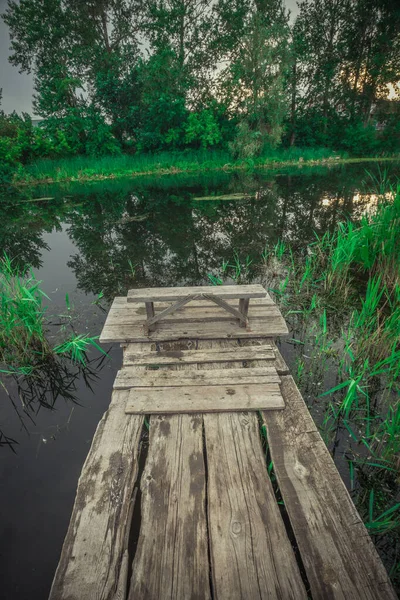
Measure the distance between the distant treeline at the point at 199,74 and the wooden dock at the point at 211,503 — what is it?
16.9 m

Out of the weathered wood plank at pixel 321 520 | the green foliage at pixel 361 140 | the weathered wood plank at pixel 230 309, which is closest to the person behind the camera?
the weathered wood plank at pixel 321 520

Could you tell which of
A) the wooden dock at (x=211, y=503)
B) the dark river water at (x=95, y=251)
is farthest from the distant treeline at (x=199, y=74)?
the wooden dock at (x=211, y=503)

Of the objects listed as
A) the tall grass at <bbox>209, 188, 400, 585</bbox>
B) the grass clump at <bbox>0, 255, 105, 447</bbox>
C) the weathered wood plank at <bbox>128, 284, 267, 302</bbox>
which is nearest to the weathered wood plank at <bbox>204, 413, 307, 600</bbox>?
the tall grass at <bbox>209, 188, 400, 585</bbox>

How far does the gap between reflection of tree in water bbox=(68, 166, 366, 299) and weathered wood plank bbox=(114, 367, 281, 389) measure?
2277 millimetres

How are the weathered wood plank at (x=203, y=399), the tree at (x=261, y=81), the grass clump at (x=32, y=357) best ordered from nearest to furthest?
the weathered wood plank at (x=203, y=399), the grass clump at (x=32, y=357), the tree at (x=261, y=81)

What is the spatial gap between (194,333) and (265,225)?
5191 millimetres

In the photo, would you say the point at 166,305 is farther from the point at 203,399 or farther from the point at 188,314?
the point at 203,399

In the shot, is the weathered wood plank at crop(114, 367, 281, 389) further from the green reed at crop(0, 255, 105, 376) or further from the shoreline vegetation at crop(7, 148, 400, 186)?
the shoreline vegetation at crop(7, 148, 400, 186)

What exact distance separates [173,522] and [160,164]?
17947 mm

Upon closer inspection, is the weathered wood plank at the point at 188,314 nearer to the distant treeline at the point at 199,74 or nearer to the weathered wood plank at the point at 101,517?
the weathered wood plank at the point at 101,517

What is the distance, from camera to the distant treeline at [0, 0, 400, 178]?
16547 millimetres

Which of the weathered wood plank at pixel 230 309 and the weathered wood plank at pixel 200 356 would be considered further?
the weathered wood plank at pixel 230 309

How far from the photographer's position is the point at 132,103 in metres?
18.1

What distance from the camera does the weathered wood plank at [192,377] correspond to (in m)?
2.44
